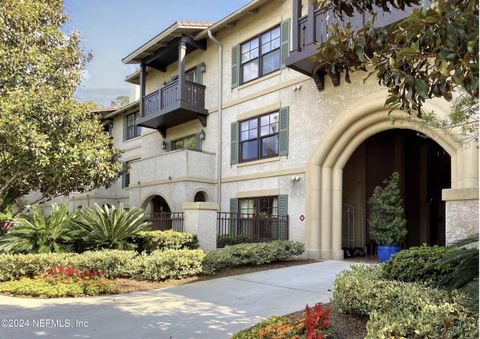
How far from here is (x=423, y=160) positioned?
18328 mm

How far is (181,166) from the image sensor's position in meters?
17.9

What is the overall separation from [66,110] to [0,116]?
1747 millimetres

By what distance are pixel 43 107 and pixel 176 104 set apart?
24.7 ft

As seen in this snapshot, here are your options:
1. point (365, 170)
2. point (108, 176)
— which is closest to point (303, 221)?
point (365, 170)

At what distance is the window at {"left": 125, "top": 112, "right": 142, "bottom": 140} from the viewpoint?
83.1 feet

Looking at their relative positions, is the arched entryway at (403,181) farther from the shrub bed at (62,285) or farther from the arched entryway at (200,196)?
the shrub bed at (62,285)

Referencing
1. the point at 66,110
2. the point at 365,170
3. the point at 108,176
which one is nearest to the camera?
the point at 66,110

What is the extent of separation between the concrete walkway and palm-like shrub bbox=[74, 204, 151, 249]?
131 inches

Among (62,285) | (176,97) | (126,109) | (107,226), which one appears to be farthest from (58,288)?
(126,109)

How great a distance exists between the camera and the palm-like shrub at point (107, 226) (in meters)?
12.4

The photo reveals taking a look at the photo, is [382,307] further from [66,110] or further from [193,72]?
[193,72]

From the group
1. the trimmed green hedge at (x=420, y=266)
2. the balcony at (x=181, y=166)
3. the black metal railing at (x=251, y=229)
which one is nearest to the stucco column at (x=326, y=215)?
Answer: the black metal railing at (x=251, y=229)

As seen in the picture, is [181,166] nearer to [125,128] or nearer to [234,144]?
[234,144]

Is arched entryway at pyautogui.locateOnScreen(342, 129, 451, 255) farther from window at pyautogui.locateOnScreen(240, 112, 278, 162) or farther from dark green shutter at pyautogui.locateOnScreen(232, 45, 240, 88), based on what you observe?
dark green shutter at pyautogui.locateOnScreen(232, 45, 240, 88)
